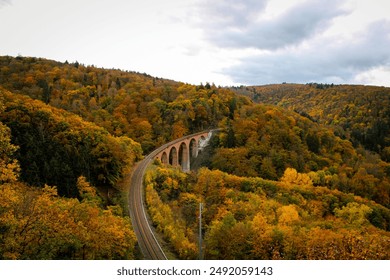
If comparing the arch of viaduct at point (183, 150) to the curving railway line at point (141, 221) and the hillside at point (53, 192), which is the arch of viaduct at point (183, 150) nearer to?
the curving railway line at point (141, 221)

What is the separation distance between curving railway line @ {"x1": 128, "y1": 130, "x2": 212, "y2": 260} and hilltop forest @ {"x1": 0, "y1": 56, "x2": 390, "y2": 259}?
134 cm

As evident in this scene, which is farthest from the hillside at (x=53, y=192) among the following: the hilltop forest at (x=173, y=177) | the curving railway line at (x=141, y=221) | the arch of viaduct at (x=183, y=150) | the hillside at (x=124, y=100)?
the hillside at (x=124, y=100)

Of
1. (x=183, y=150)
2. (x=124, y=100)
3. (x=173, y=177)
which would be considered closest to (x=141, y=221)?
(x=173, y=177)

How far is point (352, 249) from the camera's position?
749 inches

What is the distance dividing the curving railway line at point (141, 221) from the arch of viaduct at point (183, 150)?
19.7 m

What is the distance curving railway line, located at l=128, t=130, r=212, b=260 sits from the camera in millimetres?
30469

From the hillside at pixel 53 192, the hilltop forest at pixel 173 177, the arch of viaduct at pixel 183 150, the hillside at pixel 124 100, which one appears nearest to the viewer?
the hillside at pixel 53 192

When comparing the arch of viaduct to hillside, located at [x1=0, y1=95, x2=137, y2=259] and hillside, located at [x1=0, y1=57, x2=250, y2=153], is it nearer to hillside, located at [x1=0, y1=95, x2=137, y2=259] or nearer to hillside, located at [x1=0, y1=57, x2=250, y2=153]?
hillside, located at [x1=0, y1=57, x2=250, y2=153]

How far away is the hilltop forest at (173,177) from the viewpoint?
1995 cm

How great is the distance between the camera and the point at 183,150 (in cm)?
9231

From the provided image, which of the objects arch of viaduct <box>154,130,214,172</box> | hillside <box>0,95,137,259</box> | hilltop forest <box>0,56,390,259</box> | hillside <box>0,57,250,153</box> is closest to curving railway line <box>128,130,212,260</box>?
hilltop forest <box>0,56,390,259</box>

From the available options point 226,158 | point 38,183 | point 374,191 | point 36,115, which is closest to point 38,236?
point 38,183

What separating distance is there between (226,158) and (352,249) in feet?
222

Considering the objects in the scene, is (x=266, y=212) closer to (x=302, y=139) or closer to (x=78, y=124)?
(x=78, y=124)
